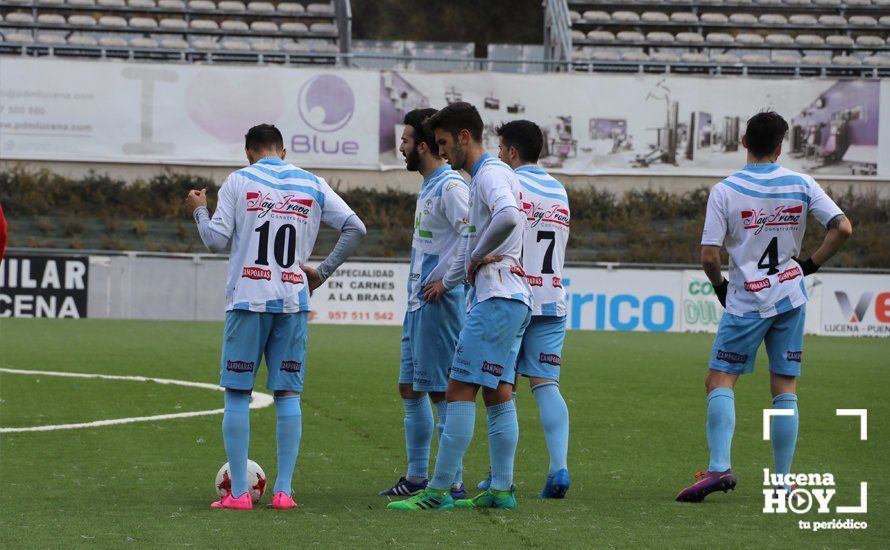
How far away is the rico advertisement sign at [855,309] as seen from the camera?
83.9 ft

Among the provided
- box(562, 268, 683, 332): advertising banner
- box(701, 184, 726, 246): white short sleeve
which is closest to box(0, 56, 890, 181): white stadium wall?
box(562, 268, 683, 332): advertising banner

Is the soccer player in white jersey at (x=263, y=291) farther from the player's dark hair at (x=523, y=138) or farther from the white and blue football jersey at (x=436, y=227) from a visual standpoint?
the player's dark hair at (x=523, y=138)

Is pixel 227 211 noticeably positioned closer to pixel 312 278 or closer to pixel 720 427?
pixel 312 278

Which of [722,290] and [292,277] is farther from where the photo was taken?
[722,290]

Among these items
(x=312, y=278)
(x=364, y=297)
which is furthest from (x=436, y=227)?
(x=364, y=297)

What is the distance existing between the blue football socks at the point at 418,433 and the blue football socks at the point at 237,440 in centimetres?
108

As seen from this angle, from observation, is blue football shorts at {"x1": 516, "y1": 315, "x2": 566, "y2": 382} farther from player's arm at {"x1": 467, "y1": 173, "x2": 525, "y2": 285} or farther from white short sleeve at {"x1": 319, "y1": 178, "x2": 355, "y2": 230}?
white short sleeve at {"x1": 319, "y1": 178, "x2": 355, "y2": 230}

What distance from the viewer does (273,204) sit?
6.52 metres

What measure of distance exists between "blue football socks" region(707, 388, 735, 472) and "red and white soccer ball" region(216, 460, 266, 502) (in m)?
2.46

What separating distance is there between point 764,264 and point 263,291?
275cm

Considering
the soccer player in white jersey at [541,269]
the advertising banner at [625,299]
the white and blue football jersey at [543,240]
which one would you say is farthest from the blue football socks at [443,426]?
the advertising banner at [625,299]

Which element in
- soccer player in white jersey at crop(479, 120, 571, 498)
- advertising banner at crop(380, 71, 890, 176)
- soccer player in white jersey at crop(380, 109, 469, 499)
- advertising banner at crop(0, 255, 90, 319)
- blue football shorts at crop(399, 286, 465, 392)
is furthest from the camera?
advertising banner at crop(380, 71, 890, 176)

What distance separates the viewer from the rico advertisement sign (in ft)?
83.9

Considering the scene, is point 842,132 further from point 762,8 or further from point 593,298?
point 593,298
